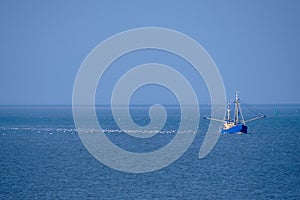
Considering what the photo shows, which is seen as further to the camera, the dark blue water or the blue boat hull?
the blue boat hull

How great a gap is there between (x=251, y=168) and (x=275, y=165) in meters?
4.22

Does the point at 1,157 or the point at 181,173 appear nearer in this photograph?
the point at 181,173

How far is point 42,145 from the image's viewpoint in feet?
343

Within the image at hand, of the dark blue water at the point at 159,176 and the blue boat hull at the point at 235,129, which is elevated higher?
the blue boat hull at the point at 235,129

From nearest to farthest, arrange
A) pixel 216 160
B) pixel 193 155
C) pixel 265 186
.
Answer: pixel 265 186, pixel 216 160, pixel 193 155

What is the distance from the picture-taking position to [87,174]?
66.8 meters

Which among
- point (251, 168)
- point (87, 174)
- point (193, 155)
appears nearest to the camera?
point (87, 174)

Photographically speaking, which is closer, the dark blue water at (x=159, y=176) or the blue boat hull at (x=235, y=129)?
the dark blue water at (x=159, y=176)

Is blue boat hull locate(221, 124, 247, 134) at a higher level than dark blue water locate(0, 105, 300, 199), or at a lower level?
higher

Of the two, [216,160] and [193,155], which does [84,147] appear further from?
[216,160]

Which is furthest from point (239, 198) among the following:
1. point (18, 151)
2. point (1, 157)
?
point (18, 151)

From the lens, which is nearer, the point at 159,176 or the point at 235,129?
the point at 159,176

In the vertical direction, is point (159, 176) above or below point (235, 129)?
below

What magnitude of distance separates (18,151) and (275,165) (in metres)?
39.6
